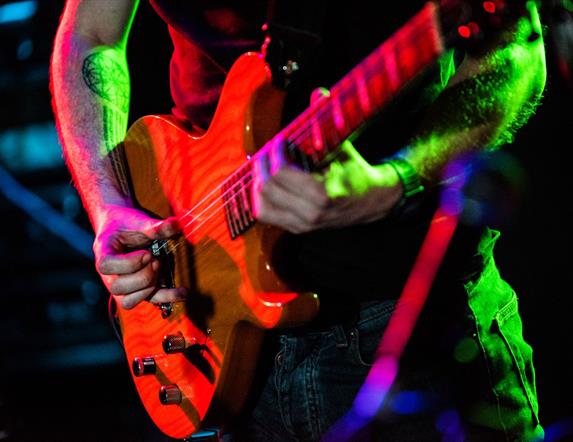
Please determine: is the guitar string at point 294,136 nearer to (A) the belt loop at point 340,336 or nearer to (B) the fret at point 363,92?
(B) the fret at point 363,92

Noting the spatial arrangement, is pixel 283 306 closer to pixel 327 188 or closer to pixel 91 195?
pixel 327 188

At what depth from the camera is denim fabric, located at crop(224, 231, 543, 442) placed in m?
1.40

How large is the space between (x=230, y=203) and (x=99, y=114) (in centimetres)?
74

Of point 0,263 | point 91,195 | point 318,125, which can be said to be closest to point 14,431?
point 0,263

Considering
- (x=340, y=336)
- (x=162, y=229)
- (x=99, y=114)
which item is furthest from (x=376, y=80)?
(x=99, y=114)

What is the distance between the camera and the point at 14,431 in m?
3.60

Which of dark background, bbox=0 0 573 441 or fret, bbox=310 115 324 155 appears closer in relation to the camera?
fret, bbox=310 115 324 155

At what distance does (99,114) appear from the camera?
203 cm

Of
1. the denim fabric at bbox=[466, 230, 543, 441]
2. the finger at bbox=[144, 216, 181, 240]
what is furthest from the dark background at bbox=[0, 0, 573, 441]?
the denim fabric at bbox=[466, 230, 543, 441]

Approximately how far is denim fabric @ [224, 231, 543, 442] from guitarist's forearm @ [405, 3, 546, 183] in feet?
0.88

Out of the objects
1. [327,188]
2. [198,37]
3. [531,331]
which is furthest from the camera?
[531,331]

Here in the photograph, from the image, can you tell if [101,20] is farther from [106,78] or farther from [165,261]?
[165,261]

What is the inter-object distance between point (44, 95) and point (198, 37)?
3.20 meters

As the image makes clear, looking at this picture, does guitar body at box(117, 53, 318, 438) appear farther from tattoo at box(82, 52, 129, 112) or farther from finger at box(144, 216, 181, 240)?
tattoo at box(82, 52, 129, 112)
